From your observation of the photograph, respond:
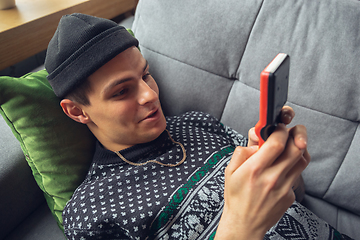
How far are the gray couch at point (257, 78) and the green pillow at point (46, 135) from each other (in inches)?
5.5

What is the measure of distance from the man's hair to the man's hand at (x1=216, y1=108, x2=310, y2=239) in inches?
21.9

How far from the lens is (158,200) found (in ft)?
2.78

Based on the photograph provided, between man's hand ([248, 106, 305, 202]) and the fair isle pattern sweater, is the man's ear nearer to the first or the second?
the fair isle pattern sweater

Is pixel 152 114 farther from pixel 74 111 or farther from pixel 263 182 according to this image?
pixel 263 182

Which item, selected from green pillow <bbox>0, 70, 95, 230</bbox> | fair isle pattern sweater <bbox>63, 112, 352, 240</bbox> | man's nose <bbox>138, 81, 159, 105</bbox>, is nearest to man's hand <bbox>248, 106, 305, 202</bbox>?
fair isle pattern sweater <bbox>63, 112, 352, 240</bbox>

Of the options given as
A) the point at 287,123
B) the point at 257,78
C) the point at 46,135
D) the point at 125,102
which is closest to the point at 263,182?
the point at 287,123

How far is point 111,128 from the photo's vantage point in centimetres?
93

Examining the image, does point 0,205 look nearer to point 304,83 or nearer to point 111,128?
point 111,128

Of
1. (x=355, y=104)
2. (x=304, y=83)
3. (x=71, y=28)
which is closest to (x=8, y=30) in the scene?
(x=71, y=28)

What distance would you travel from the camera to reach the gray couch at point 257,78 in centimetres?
Answer: 95

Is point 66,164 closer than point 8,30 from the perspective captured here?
Yes

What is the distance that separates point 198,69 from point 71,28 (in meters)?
0.55

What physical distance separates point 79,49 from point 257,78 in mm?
687

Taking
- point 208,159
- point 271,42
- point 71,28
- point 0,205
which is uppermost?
point 71,28
